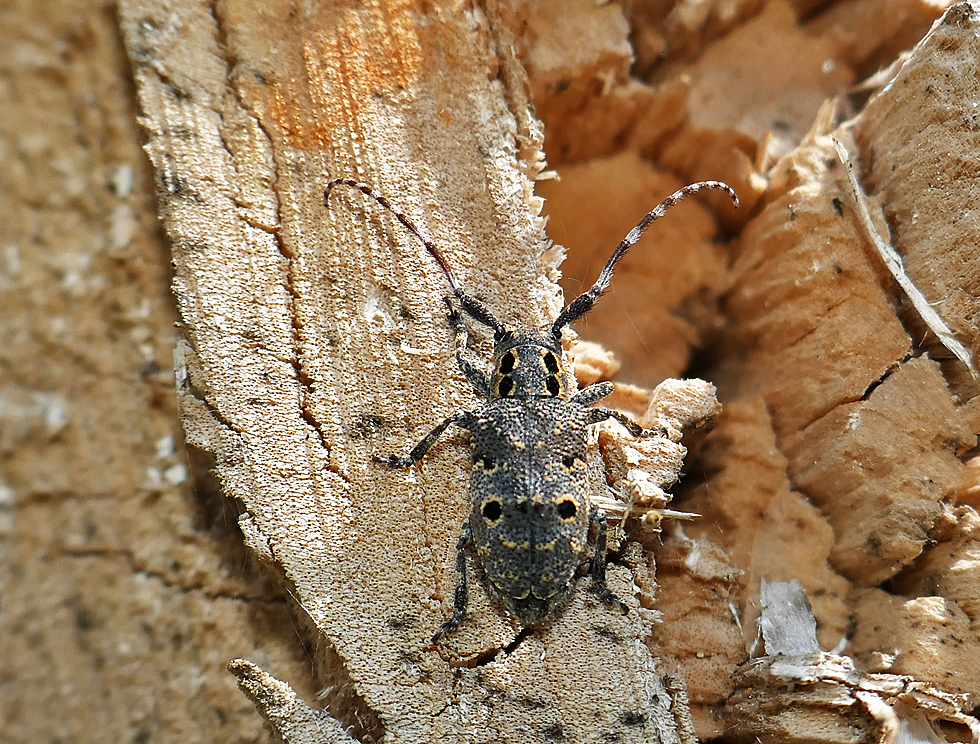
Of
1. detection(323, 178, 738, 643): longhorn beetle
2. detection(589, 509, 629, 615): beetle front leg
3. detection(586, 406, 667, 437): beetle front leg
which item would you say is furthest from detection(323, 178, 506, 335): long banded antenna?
detection(589, 509, 629, 615): beetle front leg

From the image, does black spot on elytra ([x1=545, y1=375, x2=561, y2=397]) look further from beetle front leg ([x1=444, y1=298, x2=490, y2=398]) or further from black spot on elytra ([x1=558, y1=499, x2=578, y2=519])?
black spot on elytra ([x1=558, y1=499, x2=578, y2=519])

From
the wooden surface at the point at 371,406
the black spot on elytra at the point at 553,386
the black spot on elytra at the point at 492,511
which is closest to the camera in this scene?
the wooden surface at the point at 371,406

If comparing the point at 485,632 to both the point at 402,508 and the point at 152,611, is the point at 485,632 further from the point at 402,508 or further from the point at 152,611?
the point at 152,611

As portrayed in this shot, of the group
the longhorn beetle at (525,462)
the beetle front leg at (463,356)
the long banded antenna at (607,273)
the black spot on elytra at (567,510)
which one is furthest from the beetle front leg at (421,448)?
the long banded antenna at (607,273)

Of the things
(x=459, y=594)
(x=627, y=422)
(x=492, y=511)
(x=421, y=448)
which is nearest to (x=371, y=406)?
(x=421, y=448)

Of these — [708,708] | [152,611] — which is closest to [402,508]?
[152,611]

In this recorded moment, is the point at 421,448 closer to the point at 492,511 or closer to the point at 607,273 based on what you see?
the point at 492,511

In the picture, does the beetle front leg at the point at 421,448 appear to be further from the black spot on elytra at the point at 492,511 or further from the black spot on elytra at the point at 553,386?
the black spot on elytra at the point at 553,386
